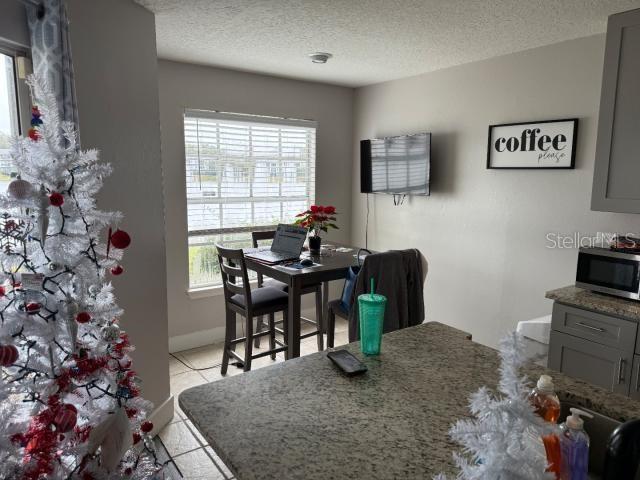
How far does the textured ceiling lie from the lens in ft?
7.42

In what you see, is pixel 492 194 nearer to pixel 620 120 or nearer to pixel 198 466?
pixel 620 120

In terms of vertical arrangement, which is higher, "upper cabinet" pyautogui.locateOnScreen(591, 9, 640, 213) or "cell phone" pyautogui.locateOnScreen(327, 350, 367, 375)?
"upper cabinet" pyautogui.locateOnScreen(591, 9, 640, 213)

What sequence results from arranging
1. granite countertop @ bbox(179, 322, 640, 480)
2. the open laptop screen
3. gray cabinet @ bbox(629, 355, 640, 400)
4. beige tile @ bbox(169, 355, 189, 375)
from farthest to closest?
1. beige tile @ bbox(169, 355, 189, 375)
2. the open laptop screen
3. gray cabinet @ bbox(629, 355, 640, 400)
4. granite countertop @ bbox(179, 322, 640, 480)

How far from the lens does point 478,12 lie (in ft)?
7.63

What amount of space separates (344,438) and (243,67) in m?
3.32

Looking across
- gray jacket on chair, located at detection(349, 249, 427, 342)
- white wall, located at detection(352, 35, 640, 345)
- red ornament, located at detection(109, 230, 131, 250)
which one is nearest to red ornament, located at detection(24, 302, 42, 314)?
red ornament, located at detection(109, 230, 131, 250)

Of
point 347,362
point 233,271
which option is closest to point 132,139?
point 233,271

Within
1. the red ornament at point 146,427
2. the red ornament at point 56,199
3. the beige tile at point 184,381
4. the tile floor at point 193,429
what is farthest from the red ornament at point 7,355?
the beige tile at point 184,381

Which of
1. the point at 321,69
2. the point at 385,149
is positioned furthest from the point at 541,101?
the point at 321,69

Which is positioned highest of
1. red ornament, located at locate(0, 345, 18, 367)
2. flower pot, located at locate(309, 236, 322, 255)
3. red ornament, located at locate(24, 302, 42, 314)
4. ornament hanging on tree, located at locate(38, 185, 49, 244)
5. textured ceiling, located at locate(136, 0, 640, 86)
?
textured ceiling, located at locate(136, 0, 640, 86)

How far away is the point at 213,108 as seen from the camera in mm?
3701

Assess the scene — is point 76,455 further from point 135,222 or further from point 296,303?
point 296,303

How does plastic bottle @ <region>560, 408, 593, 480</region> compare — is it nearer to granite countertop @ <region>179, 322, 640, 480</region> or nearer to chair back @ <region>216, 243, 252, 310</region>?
granite countertop @ <region>179, 322, 640, 480</region>

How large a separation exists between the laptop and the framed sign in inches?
60.0
